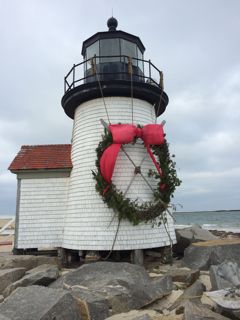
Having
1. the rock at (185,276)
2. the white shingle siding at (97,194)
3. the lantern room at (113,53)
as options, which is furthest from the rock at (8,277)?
the lantern room at (113,53)

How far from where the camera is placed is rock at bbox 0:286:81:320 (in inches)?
180

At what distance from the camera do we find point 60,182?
10.8 meters

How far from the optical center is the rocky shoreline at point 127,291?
4812 mm

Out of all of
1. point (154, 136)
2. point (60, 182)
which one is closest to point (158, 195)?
point (154, 136)

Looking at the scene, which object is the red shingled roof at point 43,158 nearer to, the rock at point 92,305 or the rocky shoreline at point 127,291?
the rocky shoreline at point 127,291

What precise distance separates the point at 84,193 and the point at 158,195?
215 centimetres

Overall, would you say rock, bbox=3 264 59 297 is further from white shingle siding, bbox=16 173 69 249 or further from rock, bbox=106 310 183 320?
white shingle siding, bbox=16 173 69 249

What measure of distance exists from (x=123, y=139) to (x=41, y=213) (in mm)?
3507

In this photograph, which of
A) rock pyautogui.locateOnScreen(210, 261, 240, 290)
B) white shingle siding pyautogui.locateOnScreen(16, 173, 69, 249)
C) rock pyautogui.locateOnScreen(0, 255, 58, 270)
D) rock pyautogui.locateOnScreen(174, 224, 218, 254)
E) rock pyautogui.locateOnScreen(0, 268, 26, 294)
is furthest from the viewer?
rock pyautogui.locateOnScreen(174, 224, 218, 254)

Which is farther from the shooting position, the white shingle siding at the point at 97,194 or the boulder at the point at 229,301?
the white shingle siding at the point at 97,194

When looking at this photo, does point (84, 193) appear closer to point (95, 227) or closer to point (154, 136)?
point (95, 227)

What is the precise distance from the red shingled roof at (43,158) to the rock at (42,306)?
5900 mm

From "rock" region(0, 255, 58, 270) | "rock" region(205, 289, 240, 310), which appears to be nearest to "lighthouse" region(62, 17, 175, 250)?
"rock" region(0, 255, 58, 270)

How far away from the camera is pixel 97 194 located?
381 inches
